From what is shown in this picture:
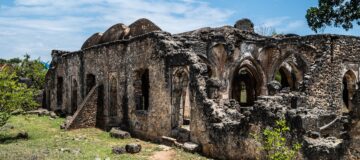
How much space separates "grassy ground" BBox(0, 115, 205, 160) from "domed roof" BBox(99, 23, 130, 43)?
18.3ft

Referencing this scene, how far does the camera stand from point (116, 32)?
21.2 m

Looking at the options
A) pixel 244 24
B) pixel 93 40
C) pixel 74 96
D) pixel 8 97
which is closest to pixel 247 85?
pixel 244 24

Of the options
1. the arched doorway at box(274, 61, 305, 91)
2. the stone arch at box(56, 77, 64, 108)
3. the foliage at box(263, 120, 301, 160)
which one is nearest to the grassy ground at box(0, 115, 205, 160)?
the foliage at box(263, 120, 301, 160)

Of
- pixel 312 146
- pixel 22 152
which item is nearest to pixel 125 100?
pixel 22 152

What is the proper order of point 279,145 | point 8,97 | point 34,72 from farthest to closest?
point 34,72 < point 8,97 < point 279,145

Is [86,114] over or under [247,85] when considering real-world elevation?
under

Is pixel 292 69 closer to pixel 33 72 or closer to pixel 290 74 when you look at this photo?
pixel 290 74

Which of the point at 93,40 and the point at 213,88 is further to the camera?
the point at 93,40

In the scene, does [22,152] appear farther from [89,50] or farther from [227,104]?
[89,50]

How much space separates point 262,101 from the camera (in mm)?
9914

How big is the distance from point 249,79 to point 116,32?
823cm

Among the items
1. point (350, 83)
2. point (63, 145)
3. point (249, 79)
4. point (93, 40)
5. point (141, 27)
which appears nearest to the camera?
point (63, 145)

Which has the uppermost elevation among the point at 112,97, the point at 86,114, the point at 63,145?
the point at 112,97

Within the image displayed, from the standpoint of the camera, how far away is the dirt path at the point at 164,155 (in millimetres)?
11258
